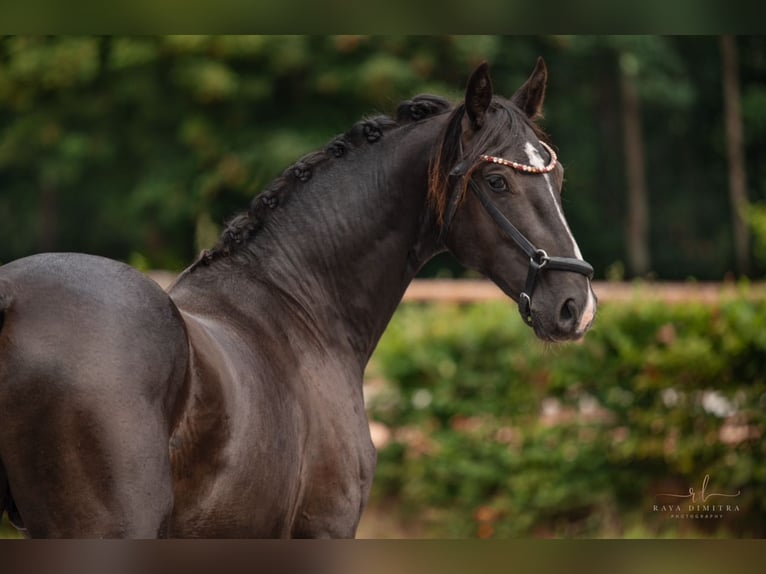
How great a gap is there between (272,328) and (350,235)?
49cm

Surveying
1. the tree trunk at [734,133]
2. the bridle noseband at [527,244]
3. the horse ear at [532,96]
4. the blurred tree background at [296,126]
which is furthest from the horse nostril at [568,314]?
the tree trunk at [734,133]

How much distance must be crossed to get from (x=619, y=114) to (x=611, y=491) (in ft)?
40.0

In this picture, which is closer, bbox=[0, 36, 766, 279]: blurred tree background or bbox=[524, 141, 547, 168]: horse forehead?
bbox=[524, 141, 547, 168]: horse forehead

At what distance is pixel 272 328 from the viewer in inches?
147

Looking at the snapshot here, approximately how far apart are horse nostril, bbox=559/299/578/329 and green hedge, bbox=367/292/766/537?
4.50 metres

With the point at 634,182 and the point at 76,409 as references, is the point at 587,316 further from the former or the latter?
the point at 634,182

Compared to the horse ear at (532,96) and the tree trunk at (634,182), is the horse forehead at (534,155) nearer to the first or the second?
the horse ear at (532,96)

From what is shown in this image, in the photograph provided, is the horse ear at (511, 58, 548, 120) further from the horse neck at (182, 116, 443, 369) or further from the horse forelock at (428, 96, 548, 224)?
the horse neck at (182, 116, 443, 369)

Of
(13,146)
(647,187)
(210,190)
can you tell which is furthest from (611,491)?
(647,187)

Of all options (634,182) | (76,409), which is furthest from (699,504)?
(634,182)

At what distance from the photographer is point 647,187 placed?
1939 cm

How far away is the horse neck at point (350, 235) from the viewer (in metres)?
3.93

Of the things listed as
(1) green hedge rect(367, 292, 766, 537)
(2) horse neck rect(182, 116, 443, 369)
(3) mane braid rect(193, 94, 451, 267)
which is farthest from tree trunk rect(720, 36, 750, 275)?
(2) horse neck rect(182, 116, 443, 369)

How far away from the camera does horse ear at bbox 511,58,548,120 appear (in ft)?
13.3
